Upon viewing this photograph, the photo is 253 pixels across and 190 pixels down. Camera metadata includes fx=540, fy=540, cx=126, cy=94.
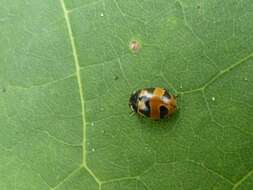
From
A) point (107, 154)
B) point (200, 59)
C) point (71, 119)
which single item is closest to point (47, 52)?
point (71, 119)

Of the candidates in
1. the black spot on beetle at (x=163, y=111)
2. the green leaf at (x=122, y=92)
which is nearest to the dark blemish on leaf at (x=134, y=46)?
the green leaf at (x=122, y=92)

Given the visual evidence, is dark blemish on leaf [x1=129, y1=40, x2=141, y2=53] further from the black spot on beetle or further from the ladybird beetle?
the black spot on beetle

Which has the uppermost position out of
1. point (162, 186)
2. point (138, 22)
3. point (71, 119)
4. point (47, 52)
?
point (138, 22)

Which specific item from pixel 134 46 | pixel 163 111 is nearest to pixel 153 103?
pixel 163 111

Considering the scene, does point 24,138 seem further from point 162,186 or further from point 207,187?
point 207,187

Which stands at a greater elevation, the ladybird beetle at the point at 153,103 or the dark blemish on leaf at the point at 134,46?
the dark blemish on leaf at the point at 134,46

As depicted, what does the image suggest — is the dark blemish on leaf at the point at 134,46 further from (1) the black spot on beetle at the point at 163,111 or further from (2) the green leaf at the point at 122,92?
(1) the black spot on beetle at the point at 163,111

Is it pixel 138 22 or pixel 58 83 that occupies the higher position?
pixel 138 22

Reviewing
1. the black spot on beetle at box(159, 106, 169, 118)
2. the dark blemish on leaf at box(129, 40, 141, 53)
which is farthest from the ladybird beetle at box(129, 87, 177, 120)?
the dark blemish on leaf at box(129, 40, 141, 53)
